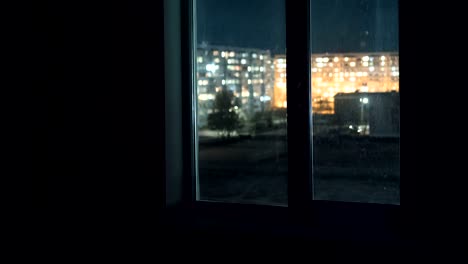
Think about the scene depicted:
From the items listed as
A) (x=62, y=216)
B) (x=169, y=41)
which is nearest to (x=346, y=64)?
(x=169, y=41)

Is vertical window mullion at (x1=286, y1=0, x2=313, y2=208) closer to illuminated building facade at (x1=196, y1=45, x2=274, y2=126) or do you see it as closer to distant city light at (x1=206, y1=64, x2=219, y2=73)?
illuminated building facade at (x1=196, y1=45, x2=274, y2=126)

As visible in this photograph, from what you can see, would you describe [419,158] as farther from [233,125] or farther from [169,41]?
[233,125]

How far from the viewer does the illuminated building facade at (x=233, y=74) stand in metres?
2.49

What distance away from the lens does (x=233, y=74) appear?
8.99 ft

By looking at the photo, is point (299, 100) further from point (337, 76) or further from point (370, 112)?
point (370, 112)

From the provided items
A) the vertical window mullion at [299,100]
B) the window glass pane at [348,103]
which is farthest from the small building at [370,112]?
the vertical window mullion at [299,100]

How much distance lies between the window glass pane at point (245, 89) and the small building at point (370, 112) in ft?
1.01

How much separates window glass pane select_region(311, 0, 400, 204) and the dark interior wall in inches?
33.2

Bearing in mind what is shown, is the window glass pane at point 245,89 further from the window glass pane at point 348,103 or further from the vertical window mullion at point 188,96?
the window glass pane at point 348,103

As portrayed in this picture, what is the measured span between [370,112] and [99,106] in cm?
145

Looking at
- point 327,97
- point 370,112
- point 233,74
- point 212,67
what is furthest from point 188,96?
point 370,112

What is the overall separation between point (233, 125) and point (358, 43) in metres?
1.31

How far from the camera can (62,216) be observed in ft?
8.29

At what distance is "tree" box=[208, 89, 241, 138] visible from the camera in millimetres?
2920
